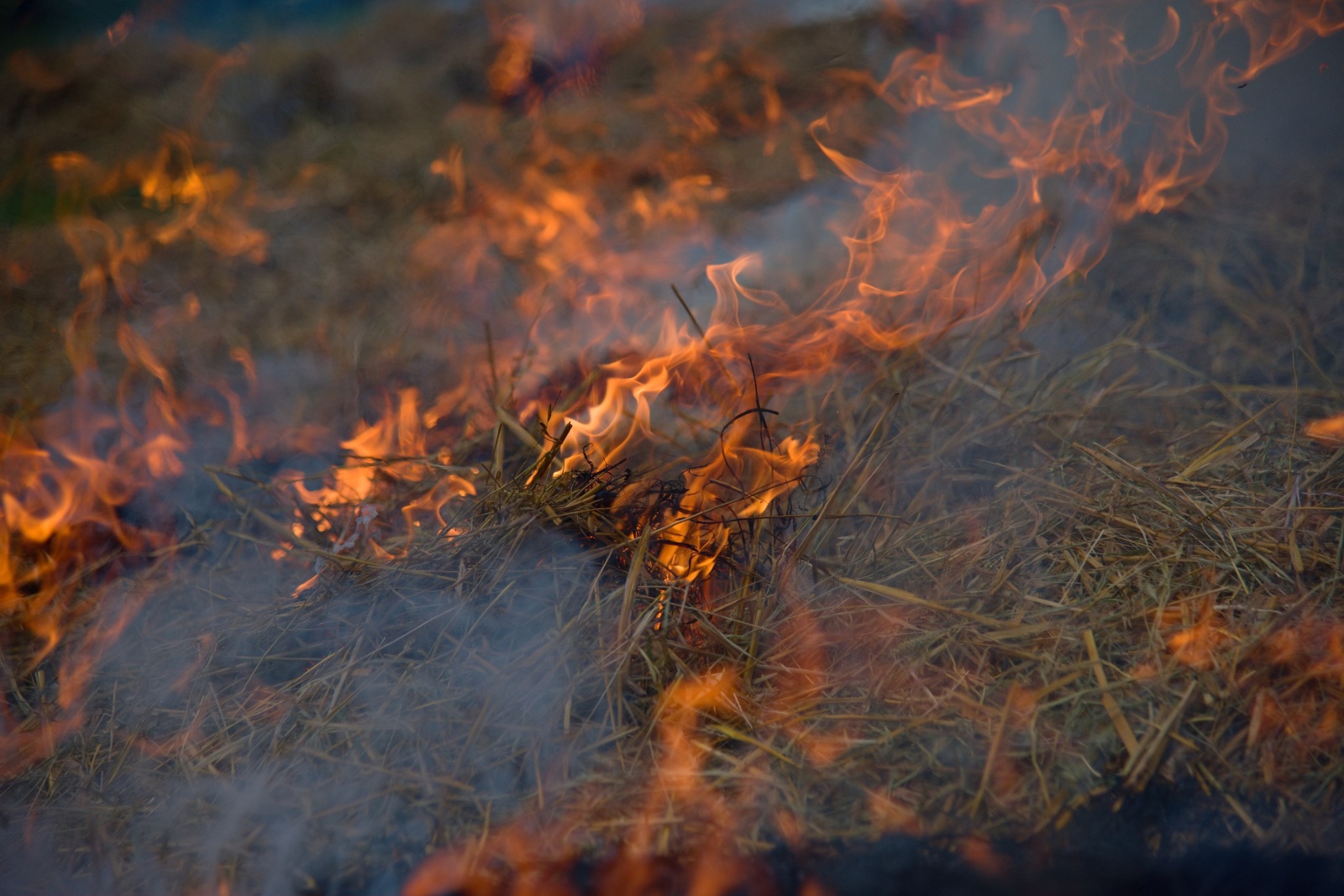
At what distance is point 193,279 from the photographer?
3561mm

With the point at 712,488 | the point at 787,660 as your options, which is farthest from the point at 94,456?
the point at 787,660

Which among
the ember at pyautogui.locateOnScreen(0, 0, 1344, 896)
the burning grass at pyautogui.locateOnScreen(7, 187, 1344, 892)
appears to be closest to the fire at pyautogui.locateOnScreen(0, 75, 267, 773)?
the ember at pyautogui.locateOnScreen(0, 0, 1344, 896)

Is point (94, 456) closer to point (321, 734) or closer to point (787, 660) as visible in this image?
point (321, 734)

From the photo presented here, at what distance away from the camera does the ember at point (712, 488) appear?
4.61 feet

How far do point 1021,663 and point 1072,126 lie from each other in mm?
2464

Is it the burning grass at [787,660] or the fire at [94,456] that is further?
the fire at [94,456]

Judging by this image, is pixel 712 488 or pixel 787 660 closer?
pixel 787 660

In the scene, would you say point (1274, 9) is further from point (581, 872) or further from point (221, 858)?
point (221, 858)

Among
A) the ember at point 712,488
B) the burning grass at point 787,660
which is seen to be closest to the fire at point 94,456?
the ember at point 712,488

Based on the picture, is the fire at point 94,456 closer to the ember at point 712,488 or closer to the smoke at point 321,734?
the ember at point 712,488

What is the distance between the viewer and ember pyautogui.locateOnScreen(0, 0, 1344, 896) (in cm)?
141

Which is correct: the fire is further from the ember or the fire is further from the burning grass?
the burning grass

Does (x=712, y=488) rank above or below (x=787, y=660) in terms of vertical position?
above

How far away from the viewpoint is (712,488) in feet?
6.61
